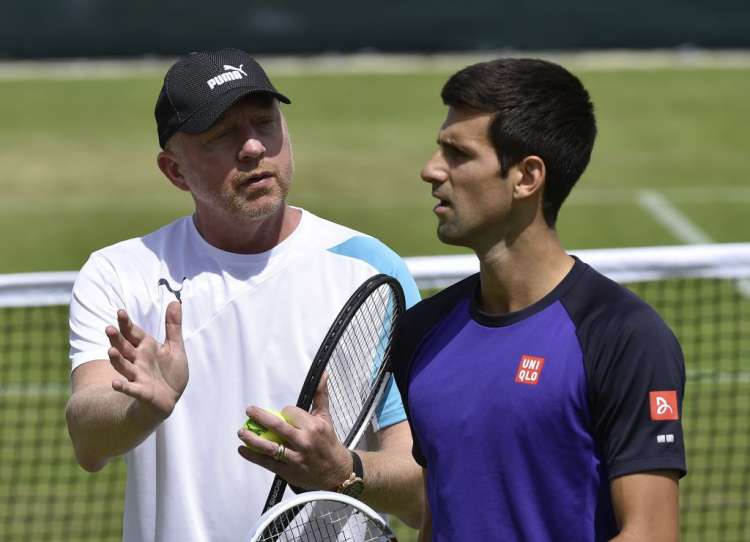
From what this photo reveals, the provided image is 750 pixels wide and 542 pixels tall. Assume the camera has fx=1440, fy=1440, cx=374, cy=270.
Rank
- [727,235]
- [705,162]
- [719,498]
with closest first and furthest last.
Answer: [719,498] → [727,235] → [705,162]

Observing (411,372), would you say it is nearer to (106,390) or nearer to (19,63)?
(106,390)

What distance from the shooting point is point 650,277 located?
6445 millimetres

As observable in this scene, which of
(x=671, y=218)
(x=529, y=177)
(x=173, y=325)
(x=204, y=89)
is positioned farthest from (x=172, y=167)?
(x=671, y=218)

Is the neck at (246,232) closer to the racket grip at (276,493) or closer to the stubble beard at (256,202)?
the stubble beard at (256,202)

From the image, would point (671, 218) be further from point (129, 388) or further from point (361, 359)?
point (129, 388)

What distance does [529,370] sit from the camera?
127 inches

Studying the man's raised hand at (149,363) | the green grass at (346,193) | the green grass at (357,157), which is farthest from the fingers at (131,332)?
the green grass at (357,157)

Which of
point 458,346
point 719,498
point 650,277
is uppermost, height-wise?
point 458,346

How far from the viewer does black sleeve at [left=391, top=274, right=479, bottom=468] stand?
11.7ft

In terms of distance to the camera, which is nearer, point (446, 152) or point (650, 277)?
point (446, 152)

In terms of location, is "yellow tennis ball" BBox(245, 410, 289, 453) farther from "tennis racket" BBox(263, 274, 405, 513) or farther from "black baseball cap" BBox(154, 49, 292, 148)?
"black baseball cap" BBox(154, 49, 292, 148)

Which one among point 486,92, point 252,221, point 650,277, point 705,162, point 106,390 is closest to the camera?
point 486,92

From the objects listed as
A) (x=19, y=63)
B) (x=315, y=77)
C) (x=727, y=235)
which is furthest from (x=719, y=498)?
(x=19, y=63)

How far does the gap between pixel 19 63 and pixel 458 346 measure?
19.4 meters
